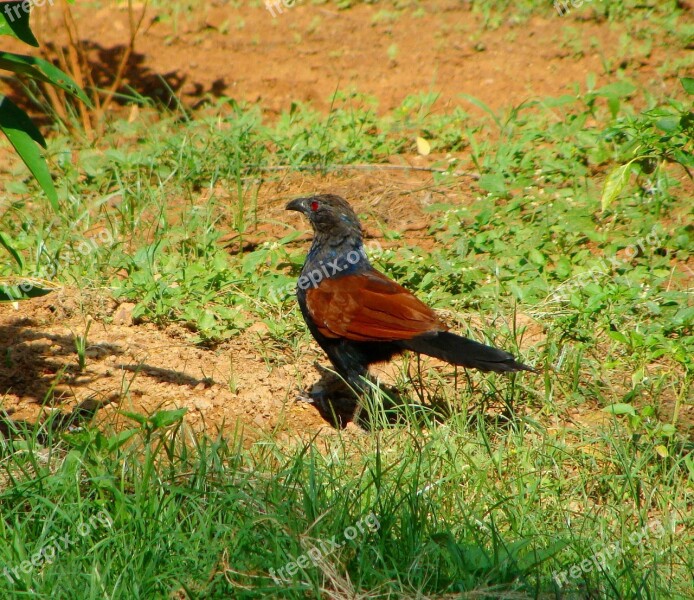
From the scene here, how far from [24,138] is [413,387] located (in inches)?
92.9

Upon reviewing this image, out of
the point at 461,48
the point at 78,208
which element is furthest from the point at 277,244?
the point at 461,48

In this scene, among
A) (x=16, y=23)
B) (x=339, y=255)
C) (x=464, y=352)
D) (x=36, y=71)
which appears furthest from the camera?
(x=339, y=255)

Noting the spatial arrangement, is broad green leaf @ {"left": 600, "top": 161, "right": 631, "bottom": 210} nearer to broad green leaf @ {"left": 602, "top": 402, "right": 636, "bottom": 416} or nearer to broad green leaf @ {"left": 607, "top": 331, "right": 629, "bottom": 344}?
broad green leaf @ {"left": 607, "top": 331, "right": 629, "bottom": 344}

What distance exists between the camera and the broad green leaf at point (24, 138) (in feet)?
9.65

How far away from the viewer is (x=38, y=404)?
4.18m

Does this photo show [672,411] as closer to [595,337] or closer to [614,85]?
[595,337]

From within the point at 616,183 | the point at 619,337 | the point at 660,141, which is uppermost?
the point at 660,141

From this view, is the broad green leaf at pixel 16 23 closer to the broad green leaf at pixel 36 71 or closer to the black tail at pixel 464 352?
the broad green leaf at pixel 36 71

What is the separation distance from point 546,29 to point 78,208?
497 centimetres

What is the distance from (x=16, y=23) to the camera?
2943 millimetres

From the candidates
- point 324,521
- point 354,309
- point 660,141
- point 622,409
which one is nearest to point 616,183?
point 660,141

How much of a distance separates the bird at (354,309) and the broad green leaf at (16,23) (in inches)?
80.2

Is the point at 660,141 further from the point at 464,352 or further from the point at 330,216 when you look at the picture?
the point at 330,216

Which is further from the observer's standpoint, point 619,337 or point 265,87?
point 265,87
